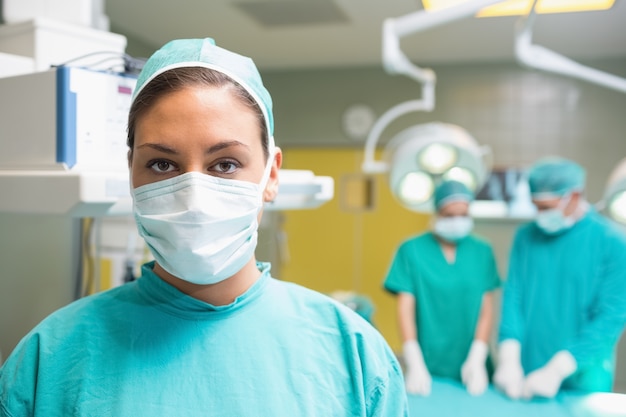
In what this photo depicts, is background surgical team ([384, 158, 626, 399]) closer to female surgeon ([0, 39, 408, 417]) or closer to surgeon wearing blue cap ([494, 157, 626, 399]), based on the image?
surgeon wearing blue cap ([494, 157, 626, 399])

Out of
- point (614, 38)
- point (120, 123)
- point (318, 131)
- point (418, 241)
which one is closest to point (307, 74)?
point (318, 131)

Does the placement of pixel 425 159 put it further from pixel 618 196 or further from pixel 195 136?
pixel 195 136

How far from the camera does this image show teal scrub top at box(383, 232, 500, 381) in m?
2.01

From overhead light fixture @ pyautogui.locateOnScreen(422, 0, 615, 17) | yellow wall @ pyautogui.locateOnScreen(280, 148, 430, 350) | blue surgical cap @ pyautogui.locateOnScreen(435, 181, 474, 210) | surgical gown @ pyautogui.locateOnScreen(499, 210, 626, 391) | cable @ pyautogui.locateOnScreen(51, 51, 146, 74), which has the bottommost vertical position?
yellow wall @ pyautogui.locateOnScreen(280, 148, 430, 350)

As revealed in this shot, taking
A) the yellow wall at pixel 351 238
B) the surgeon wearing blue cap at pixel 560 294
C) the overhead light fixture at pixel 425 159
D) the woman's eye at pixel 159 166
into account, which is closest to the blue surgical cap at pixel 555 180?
the surgeon wearing blue cap at pixel 560 294

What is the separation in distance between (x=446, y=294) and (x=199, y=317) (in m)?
1.43

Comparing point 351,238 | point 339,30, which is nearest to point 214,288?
point 339,30

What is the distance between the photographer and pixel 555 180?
1850 millimetres

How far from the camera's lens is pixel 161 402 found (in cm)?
71

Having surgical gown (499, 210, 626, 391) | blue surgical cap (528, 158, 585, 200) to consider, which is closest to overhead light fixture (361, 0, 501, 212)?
blue surgical cap (528, 158, 585, 200)

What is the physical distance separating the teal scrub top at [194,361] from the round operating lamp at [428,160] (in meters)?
0.96

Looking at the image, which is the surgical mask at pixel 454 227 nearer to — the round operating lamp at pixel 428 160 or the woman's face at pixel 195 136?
the round operating lamp at pixel 428 160

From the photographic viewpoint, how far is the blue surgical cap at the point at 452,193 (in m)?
2.09

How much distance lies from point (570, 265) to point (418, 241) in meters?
0.56
